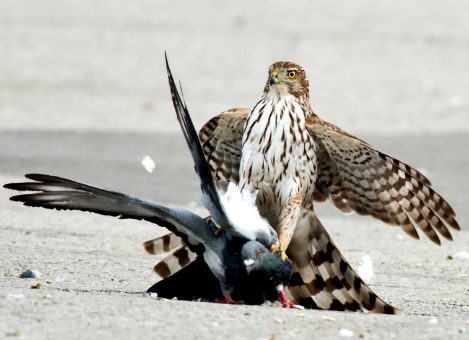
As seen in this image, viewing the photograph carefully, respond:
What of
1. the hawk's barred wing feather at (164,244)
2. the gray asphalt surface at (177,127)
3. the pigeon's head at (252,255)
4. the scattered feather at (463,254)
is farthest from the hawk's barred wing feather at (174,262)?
the scattered feather at (463,254)

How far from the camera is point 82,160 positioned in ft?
29.4

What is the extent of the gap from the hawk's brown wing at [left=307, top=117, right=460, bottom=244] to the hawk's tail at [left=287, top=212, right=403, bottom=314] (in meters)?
0.30

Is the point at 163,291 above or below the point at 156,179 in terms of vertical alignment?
below

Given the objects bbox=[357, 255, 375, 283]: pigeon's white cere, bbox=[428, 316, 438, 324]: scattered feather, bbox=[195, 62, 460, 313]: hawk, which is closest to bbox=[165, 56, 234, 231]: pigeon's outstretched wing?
bbox=[195, 62, 460, 313]: hawk

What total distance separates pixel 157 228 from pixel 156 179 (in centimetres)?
190

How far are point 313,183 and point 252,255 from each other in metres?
0.86

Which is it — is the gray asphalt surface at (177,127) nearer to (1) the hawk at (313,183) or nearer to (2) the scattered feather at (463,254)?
(2) the scattered feather at (463,254)

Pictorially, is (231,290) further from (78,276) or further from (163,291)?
(78,276)

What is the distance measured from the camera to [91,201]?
3.92 m

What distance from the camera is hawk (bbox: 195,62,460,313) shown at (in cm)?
473

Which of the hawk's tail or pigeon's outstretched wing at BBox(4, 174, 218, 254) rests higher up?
pigeon's outstretched wing at BBox(4, 174, 218, 254)

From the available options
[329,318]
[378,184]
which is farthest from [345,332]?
[378,184]

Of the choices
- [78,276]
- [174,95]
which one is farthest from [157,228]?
[174,95]

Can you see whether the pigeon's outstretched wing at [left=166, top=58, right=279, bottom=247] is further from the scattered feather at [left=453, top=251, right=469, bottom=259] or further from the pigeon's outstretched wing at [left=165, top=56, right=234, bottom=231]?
the scattered feather at [left=453, top=251, right=469, bottom=259]
